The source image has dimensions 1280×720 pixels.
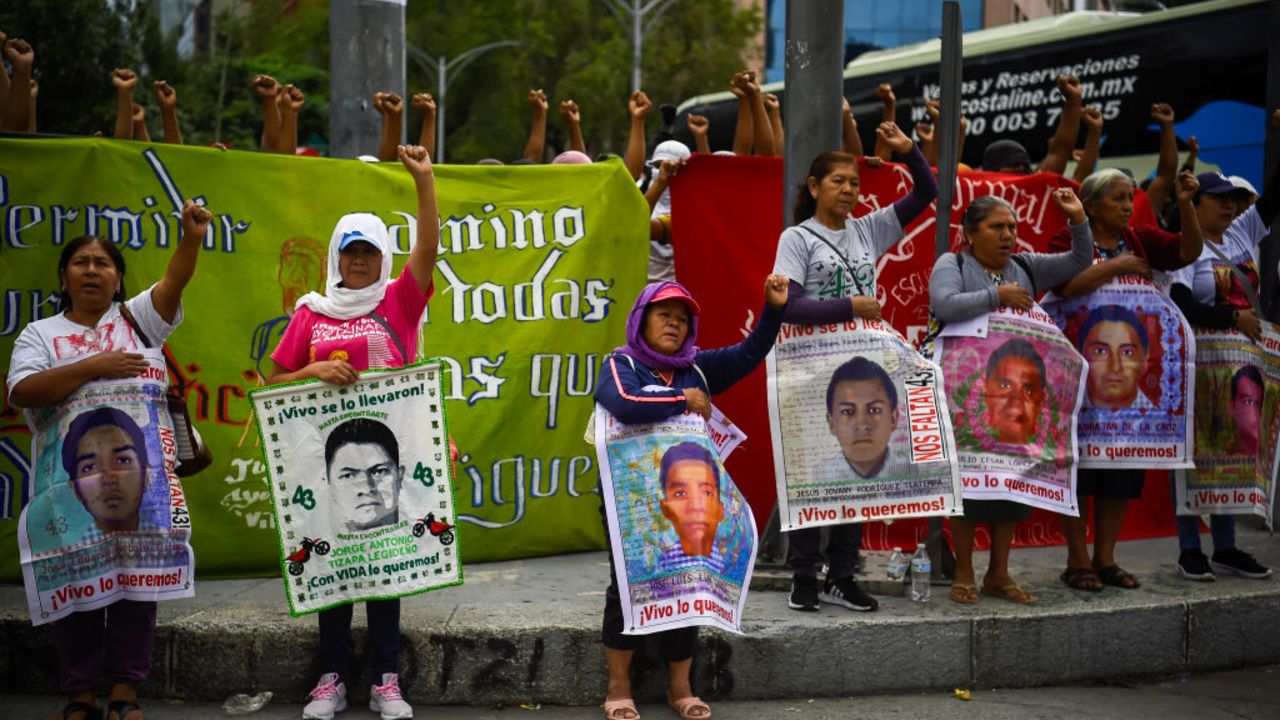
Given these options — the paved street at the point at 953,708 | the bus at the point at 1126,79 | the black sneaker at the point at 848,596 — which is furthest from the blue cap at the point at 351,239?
the bus at the point at 1126,79

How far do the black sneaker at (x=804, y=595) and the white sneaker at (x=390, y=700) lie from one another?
1.55 m

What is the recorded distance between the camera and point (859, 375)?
5.18 m

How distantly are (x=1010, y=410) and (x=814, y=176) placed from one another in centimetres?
127

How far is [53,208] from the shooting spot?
5359 millimetres

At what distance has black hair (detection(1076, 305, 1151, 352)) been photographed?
5.77 m

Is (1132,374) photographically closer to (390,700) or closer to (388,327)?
(388,327)

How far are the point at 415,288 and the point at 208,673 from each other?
1.56 m

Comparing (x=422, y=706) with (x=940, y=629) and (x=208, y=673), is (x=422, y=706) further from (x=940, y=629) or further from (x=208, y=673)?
(x=940, y=629)

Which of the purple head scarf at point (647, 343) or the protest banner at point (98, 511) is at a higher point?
the purple head scarf at point (647, 343)

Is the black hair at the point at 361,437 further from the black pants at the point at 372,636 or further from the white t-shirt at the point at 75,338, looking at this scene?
the white t-shirt at the point at 75,338

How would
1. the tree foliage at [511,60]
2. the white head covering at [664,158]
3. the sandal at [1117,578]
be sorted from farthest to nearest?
the tree foliage at [511,60] → the white head covering at [664,158] → the sandal at [1117,578]

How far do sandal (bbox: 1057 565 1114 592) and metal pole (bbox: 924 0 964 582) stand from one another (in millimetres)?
491

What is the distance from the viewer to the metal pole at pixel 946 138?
541cm

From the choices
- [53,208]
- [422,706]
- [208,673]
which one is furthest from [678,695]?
[53,208]
